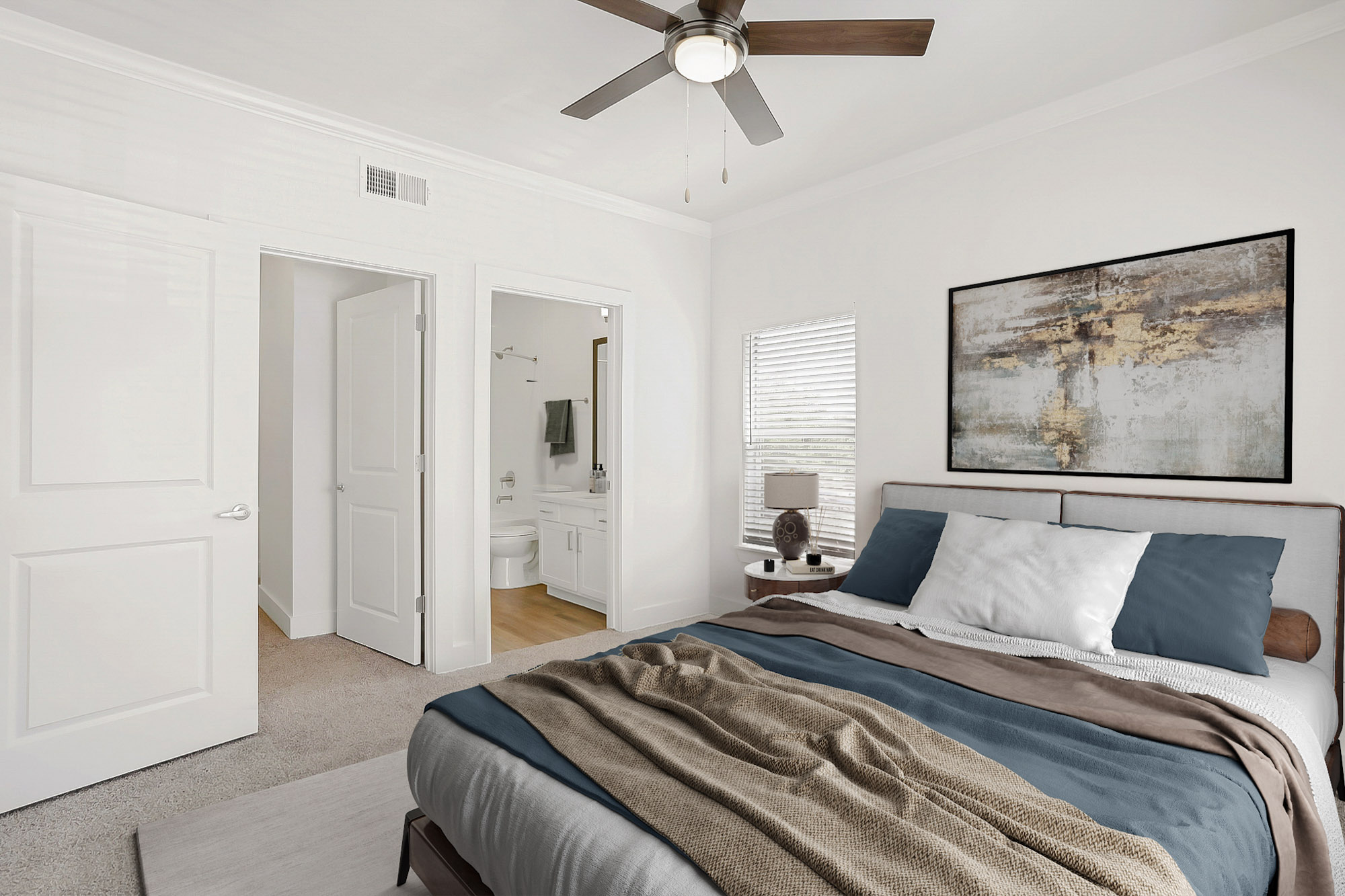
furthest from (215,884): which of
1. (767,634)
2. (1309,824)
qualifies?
(1309,824)

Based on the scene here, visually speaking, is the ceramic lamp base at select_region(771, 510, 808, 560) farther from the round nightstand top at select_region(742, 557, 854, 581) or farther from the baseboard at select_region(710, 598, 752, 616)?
the baseboard at select_region(710, 598, 752, 616)

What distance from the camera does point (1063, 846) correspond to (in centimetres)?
113

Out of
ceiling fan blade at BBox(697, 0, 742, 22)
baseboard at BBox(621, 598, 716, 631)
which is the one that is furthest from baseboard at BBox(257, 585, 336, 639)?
ceiling fan blade at BBox(697, 0, 742, 22)

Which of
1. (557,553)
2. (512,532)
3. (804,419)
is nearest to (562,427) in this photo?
(512,532)

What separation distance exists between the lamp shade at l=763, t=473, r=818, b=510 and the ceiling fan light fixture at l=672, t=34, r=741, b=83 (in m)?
2.15

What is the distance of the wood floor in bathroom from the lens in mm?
4215

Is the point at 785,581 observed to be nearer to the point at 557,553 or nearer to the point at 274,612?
the point at 557,553

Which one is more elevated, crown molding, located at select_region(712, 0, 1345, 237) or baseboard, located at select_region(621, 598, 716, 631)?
crown molding, located at select_region(712, 0, 1345, 237)

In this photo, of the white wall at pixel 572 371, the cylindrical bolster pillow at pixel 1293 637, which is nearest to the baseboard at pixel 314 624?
the white wall at pixel 572 371

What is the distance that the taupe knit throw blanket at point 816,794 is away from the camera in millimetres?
1094

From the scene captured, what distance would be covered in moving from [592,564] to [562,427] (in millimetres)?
1801

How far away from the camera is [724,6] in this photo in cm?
197

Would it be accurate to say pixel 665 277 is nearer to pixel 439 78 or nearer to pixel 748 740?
pixel 439 78

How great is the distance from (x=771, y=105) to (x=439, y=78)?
1.41 metres
